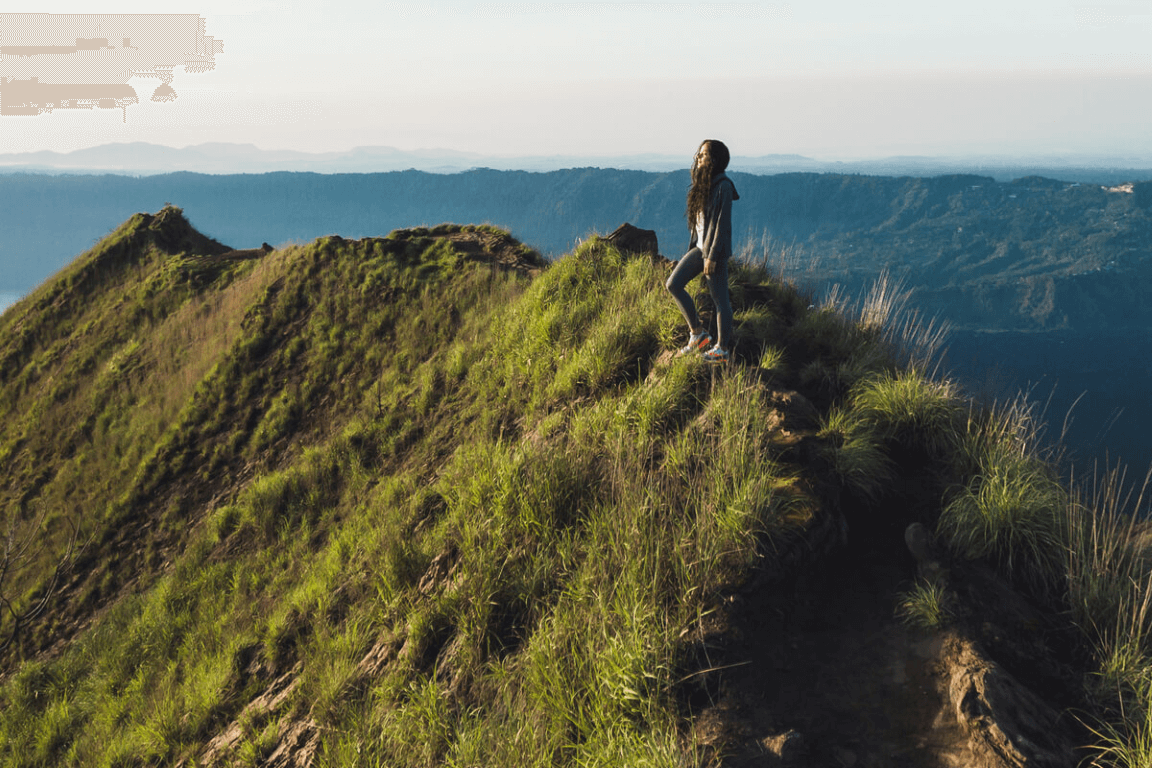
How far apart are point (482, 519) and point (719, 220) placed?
3437mm

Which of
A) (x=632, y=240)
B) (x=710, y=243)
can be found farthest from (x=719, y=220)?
(x=632, y=240)

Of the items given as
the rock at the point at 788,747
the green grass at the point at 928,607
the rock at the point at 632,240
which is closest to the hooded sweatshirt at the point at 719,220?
the green grass at the point at 928,607

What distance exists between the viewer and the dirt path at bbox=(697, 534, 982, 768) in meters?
A: 2.86

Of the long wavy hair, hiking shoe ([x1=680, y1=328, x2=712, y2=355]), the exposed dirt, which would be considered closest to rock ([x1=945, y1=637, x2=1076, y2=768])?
the exposed dirt

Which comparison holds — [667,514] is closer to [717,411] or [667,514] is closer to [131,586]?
[717,411]

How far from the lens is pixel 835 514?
4.31 meters

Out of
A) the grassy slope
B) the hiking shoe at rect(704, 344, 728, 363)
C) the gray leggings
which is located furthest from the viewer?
the gray leggings

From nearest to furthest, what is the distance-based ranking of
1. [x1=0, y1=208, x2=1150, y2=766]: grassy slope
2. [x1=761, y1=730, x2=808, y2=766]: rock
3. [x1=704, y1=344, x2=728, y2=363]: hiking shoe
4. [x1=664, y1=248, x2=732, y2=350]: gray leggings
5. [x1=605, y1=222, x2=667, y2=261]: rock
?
[x1=761, y1=730, x2=808, y2=766]: rock
[x1=0, y1=208, x2=1150, y2=766]: grassy slope
[x1=704, y1=344, x2=728, y2=363]: hiking shoe
[x1=664, y1=248, x2=732, y2=350]: gray leggings
[x1=605, y1=222, x2=667, y2=261]: rock

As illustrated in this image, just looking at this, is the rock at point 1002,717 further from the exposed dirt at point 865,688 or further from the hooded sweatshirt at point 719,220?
the hooded sweatshirt at point 719,220

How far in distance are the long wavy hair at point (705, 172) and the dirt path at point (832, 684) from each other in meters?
3.47

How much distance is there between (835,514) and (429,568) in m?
3.16

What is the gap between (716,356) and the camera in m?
5.63

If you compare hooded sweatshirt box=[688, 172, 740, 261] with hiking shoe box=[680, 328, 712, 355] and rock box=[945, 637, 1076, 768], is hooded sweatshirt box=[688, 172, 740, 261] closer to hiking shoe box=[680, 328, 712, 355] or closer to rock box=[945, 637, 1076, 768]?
hiking shoe box=[680, 328, 712, 355]

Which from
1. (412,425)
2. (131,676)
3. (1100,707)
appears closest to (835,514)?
(1100,707)
